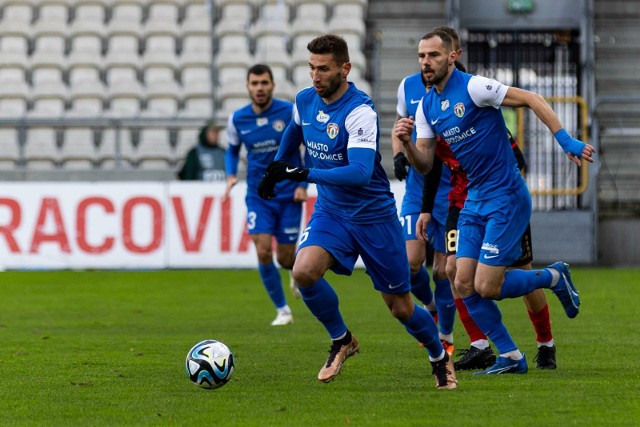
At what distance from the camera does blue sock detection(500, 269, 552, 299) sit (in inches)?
277

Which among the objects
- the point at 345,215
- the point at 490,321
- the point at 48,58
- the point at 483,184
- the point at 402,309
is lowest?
the point at 490,321

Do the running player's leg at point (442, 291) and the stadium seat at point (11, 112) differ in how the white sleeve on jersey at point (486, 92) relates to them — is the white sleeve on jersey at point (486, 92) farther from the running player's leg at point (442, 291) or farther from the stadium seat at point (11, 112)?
the stadium seat at point (11, 112)

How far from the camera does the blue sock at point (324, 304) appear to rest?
6.82 m

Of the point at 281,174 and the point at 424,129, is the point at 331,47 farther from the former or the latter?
the point at 424,129

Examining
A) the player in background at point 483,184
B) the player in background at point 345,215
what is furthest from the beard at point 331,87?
the player in background at point 483,184

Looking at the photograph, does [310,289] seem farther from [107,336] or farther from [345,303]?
[345,303]

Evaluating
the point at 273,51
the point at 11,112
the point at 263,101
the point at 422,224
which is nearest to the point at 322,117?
the point at 422,224

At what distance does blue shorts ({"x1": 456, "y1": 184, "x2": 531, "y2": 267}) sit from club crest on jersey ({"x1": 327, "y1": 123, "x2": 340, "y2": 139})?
A: 102 centimetres

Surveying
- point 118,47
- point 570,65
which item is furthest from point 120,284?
point 570,65

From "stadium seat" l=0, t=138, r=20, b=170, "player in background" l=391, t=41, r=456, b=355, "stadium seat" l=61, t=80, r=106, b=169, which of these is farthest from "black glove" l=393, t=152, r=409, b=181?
"stadium seat" l=0, t=138, r=20, b=170

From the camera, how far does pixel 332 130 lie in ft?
21.9

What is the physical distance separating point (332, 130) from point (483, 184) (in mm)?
1021

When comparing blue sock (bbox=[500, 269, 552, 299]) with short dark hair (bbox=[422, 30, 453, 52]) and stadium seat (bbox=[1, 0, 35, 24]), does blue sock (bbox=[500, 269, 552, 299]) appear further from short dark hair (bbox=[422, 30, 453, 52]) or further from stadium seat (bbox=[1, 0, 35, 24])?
stadium seat (bbox=[1, 0, 35, 24])

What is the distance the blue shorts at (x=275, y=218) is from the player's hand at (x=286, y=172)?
182 inches
